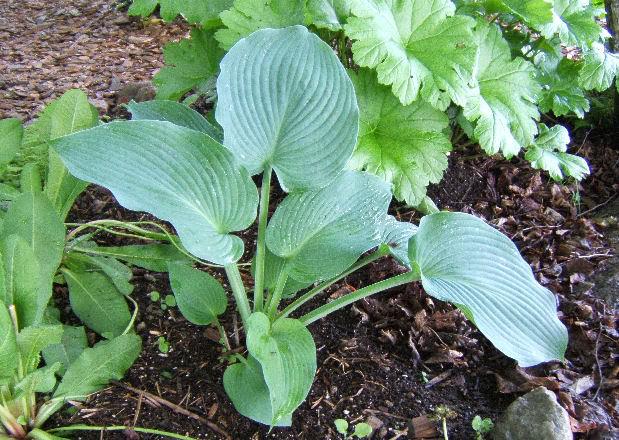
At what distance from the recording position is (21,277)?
1327 millimetres

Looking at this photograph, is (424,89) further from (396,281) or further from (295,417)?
(295,417)

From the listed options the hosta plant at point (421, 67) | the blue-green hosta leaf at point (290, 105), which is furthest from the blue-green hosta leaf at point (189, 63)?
the blue-green hosta leaf at point (290, 105)

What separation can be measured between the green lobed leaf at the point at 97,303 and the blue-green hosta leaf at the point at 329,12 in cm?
109

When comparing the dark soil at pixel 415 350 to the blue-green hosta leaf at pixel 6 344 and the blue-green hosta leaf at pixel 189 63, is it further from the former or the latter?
the blue-green hosta leaf at pixel 189 63

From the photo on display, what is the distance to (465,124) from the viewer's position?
2.20 metres

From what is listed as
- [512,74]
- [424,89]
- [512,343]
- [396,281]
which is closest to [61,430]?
[396,281]

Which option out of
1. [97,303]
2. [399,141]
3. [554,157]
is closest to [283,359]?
[97,303]

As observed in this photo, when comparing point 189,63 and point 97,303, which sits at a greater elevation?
point 189,63

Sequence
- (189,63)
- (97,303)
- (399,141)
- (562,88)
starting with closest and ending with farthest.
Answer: (97,303)
(399,141)
(189,63)
(562,88)

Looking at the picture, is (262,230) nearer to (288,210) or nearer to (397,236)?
(288,210)

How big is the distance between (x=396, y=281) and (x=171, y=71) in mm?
1259

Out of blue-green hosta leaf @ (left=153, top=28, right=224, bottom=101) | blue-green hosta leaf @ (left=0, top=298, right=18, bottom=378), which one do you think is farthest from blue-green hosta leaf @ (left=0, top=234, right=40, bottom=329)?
blue-green hosta leaf @ (left=153, top=28, right=224, bottom=101)

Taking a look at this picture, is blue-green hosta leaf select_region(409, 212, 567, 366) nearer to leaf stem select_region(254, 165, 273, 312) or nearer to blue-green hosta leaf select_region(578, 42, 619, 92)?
leaf stem select_region(254, 165, 273, 312)

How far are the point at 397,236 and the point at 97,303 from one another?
2.96 ft
